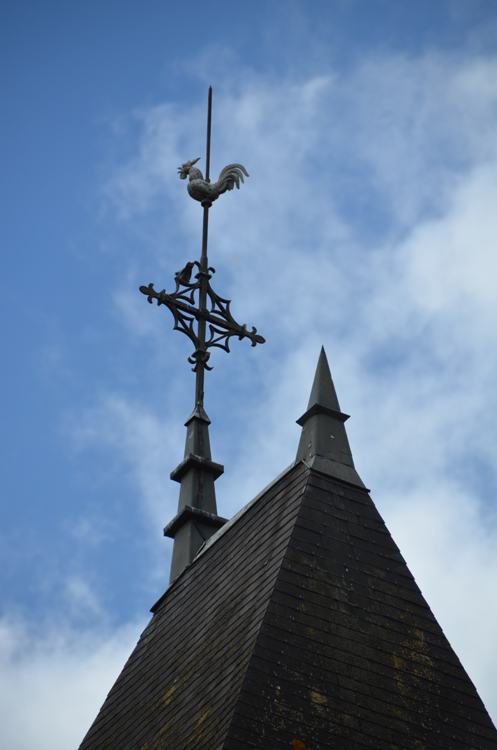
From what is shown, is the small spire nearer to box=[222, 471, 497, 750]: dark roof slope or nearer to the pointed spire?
the pointed spire

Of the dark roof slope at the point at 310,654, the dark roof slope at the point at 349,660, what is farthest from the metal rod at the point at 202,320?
the dark roof slope at the point at 349,660

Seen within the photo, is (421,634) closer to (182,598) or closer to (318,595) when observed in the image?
Result: (318,595)

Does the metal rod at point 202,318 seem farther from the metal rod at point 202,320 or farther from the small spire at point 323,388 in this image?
the small spire at point 323,388

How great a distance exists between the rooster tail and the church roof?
6.89 metres

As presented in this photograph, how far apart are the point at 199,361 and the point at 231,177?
376cm

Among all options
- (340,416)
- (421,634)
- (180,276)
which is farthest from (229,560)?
(180,276)

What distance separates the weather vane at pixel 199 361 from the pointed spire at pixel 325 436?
3.33m

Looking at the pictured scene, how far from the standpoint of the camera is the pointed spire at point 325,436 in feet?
45.1

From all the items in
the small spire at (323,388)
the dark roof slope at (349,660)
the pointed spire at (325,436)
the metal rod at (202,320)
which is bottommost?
the dark roof slope at (349,660)

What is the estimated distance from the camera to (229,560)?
14453 millimetres

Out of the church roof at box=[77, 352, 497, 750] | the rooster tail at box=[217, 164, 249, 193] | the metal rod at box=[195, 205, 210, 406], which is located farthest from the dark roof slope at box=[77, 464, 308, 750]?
the rooster tail at box=[217, 164, 249, 193]

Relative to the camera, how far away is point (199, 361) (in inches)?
751

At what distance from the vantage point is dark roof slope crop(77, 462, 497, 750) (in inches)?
417

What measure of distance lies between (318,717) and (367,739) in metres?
0.48
